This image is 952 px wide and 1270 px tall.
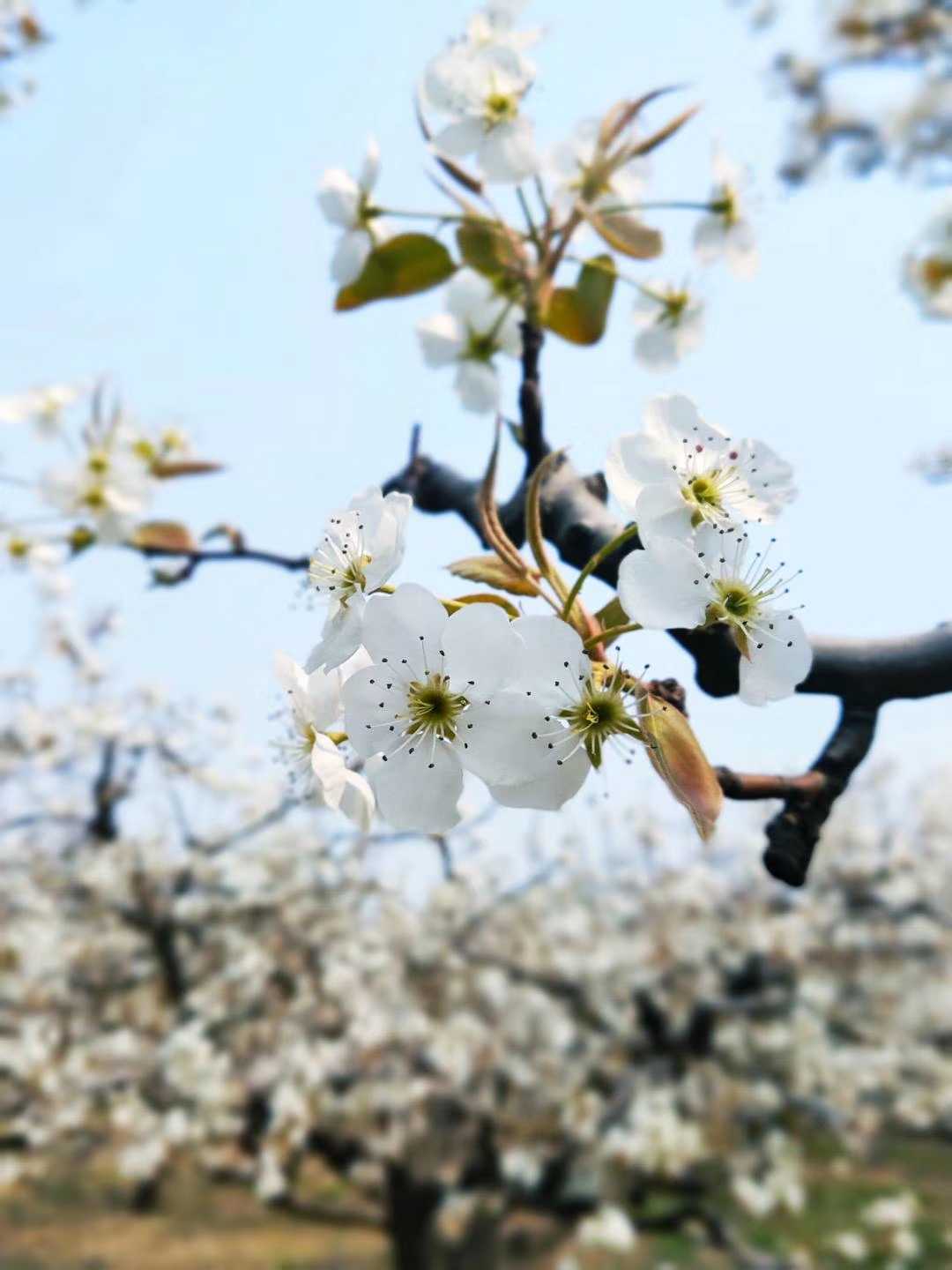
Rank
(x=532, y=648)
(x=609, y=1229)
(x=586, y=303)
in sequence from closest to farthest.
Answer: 1. (x=532, y=648)
2. (x=586, y=303)
3. (x=609, y=1229)

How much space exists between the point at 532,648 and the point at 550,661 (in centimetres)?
1

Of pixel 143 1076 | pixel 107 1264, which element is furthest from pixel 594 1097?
pixel 107 1264

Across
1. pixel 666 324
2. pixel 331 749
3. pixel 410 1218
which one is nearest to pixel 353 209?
pixel 666 324

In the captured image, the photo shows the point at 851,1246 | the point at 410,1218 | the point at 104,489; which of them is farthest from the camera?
the point at 851,1246

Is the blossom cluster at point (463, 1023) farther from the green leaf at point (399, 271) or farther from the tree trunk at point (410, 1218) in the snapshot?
the green leaf at point (399, 271)

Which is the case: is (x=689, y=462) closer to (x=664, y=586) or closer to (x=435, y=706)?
(x=664, y=586)

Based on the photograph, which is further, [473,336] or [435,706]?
[473,336]

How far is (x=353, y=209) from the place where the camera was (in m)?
1.28

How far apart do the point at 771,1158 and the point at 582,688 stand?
6.20 metres

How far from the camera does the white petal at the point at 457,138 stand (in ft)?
3.89

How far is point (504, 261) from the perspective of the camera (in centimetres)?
116

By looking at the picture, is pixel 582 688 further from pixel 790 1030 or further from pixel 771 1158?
pixel 771 1158

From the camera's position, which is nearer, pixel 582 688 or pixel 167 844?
pixel 582 688

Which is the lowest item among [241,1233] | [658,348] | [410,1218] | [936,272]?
[241,1233]
